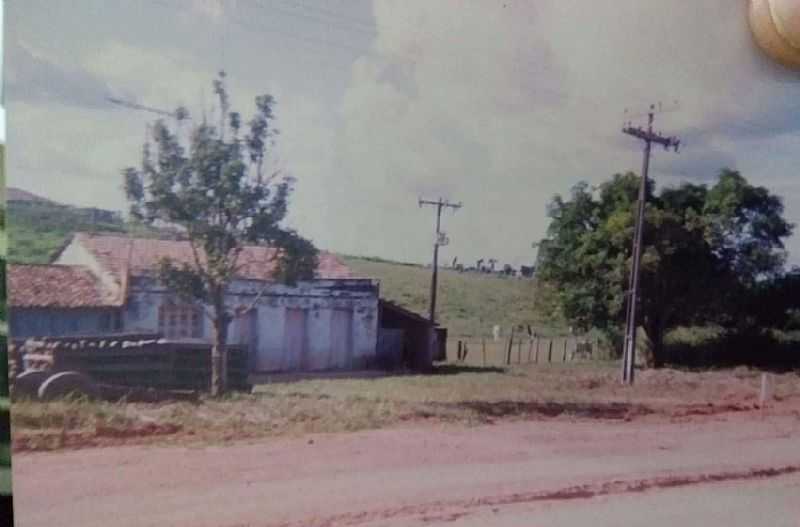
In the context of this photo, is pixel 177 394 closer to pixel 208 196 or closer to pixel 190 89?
pixel 208 196

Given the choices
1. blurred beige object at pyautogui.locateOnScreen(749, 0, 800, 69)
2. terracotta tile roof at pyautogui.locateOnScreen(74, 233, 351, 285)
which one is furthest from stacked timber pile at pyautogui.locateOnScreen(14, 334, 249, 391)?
blurred beige object at pyautogui.locateOnScreen(749, 0, 800, 69)

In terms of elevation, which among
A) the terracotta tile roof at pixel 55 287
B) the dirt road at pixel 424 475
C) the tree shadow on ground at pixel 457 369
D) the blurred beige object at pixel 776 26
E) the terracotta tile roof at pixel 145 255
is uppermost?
the blurred beige object at pixel 776 26

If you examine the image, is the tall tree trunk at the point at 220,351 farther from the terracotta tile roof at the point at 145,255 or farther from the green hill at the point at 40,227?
the green hill at the point at 40,227

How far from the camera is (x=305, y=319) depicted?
1902 mm

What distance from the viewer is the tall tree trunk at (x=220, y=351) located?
184cm

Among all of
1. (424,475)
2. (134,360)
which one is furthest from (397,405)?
(134,360)

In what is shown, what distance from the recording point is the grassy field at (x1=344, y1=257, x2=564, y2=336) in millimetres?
2000

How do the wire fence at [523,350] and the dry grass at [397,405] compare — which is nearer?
the dry grass at [397,405]

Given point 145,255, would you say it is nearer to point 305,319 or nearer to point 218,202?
point 218,202

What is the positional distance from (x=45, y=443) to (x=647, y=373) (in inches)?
53.6

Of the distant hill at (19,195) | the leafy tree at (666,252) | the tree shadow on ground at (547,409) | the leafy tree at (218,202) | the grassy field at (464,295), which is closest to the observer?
the distant hill at (19,195)

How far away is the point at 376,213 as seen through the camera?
6.48 feet

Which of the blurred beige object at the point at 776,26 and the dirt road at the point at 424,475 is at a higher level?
the blurred beige object at the point at 776,26

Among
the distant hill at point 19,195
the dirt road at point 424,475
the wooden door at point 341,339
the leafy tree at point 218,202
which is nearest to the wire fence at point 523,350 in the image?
the dirt road at point 424,475
